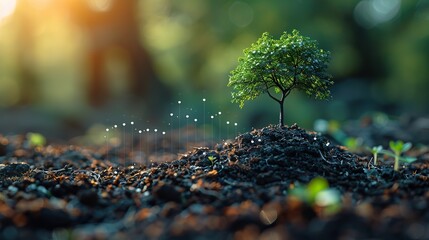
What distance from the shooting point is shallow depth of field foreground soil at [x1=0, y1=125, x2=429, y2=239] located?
283 cm

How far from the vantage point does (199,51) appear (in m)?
23.6

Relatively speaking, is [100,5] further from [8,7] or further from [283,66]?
[283,66]

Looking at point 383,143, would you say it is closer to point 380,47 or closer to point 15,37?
point 380,47

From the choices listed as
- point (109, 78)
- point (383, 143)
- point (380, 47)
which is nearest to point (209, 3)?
point (109, 78)

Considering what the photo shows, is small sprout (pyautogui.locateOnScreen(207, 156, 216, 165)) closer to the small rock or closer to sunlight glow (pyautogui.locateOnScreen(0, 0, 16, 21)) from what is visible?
the small rock

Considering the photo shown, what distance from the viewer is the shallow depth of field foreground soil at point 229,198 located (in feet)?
9.29

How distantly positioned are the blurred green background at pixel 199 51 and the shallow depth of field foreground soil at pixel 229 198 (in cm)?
1404

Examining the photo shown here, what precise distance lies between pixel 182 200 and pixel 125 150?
5342 millimetres

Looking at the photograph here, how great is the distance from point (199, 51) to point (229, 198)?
66.3 ft

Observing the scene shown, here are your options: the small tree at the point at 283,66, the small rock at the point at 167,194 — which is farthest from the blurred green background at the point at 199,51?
the small rock at the point at 167,194

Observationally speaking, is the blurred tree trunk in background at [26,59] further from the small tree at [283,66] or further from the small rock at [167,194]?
the small rock at [167,194]

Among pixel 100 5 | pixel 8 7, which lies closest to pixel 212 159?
pixel 100 5

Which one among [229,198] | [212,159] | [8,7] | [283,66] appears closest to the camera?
[229,198]

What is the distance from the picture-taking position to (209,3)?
72.4 ft
